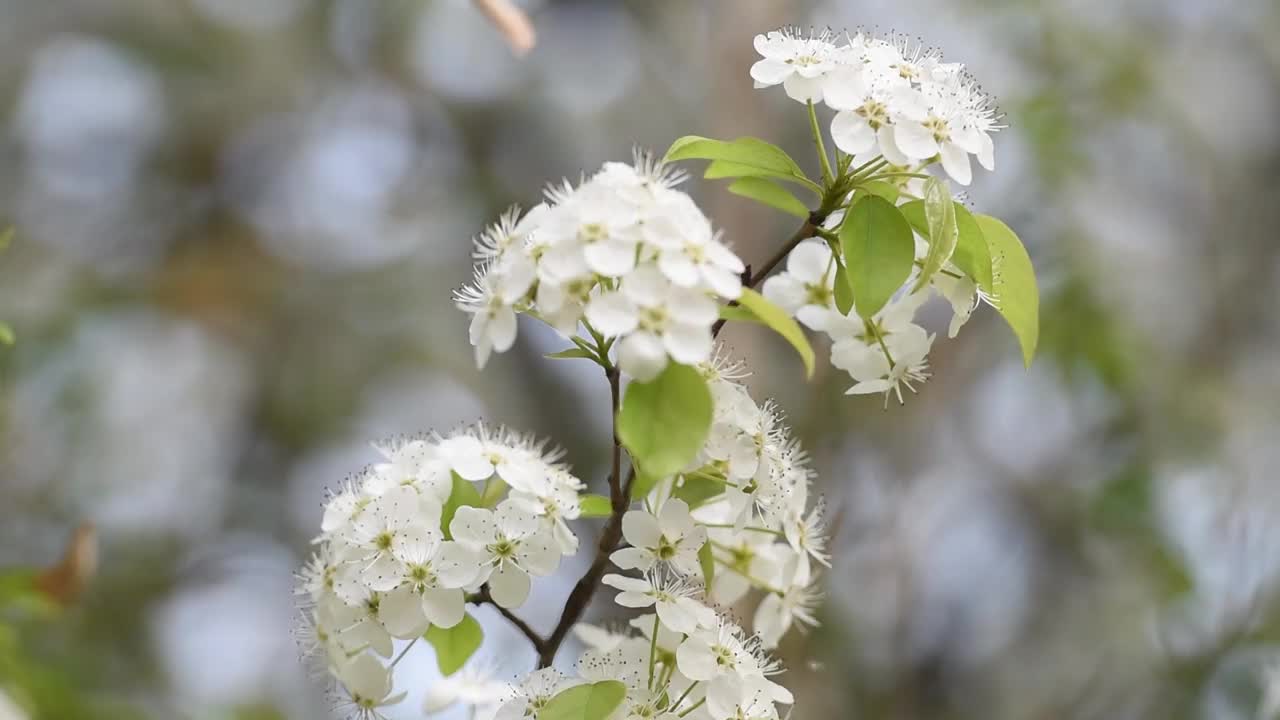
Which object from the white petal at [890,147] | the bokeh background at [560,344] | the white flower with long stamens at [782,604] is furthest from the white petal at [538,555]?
the bokeh background at [560,344]

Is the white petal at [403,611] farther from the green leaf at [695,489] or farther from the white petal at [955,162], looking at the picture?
the white petal at [955,162]

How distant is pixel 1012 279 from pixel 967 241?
2.5 inches

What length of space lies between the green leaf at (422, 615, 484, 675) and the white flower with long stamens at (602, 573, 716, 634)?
185mm

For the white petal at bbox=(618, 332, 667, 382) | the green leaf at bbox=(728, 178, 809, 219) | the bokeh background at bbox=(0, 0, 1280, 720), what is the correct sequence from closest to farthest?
the white petal at bbox=(618, 332, 667, 382) → the green leaf at bbox=(728, 178, 809, 219) → the bokeh background at bbox=(0, 0, 1280, 720)

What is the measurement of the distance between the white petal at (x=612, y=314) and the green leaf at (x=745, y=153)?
Answer: 18 cm

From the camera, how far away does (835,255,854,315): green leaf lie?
33.3 inches

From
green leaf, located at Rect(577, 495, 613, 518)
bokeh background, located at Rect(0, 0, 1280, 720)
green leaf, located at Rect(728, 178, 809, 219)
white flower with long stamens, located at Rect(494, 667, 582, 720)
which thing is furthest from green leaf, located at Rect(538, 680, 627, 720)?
bokeh background, located at Rect(0, 0, 1280, 720)

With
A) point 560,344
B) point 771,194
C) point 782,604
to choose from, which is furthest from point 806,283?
point 560,344

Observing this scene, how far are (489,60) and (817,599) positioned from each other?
3.26 metres

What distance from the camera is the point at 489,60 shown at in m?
4.02

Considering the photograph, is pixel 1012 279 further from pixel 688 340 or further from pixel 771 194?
pixel 688 340

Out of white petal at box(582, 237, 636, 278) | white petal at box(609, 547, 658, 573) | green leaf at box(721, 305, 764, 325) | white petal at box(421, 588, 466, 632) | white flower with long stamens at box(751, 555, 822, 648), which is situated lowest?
white flower with long stamens at box(751, 555, 822, 648)

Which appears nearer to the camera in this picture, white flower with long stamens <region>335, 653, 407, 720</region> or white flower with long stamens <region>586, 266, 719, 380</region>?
white flower with long stamens <region>586, 266, 719, 380</region>

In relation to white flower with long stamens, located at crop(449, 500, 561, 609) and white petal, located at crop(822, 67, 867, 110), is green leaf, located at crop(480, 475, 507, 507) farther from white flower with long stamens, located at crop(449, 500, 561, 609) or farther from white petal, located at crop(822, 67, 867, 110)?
white petal, located at crop(822, 67, 867, 110)
